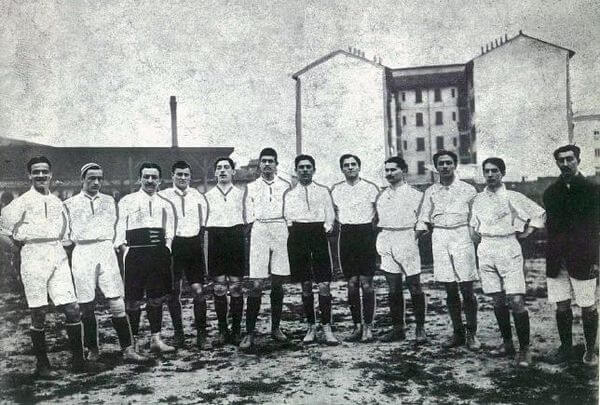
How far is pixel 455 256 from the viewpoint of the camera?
13.1 feet

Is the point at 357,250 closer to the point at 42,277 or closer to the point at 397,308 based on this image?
the point at 397,308

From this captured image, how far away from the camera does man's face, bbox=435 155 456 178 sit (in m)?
4.05

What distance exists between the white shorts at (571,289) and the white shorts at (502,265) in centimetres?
29

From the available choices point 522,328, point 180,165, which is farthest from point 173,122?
point 522,328

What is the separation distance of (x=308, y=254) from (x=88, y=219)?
1.92 meters

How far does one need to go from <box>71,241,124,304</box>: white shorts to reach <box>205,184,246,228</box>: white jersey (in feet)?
3.10

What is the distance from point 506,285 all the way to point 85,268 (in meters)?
3.46

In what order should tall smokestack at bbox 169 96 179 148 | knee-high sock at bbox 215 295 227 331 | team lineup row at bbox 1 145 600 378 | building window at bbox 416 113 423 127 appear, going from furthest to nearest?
1. building window at bbox 416 113 423 127
2. tall smokestack at bbox 169 96 179 148
3. knee-high sock at bbox 215 295 227 331
4. team lineup row at bbox 1 145 600 378

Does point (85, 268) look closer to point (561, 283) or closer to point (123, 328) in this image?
point (123, 328)

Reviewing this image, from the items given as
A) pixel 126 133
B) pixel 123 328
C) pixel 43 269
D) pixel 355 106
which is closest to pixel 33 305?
pixel 43 269

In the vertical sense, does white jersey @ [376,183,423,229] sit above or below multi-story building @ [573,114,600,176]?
below

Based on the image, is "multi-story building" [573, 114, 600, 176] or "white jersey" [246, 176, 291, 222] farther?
"white jersey" [246, 176, 291, 222]

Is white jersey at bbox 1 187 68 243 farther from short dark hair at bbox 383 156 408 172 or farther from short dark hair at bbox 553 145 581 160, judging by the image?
short dark hair at bbox 553 145 581 160

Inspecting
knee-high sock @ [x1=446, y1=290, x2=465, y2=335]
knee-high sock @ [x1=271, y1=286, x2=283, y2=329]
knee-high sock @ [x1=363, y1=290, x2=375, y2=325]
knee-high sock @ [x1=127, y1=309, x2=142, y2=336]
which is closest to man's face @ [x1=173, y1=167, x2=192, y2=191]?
knee-high sock @ [x1=127, y1=309, x2=142, y2=336]
